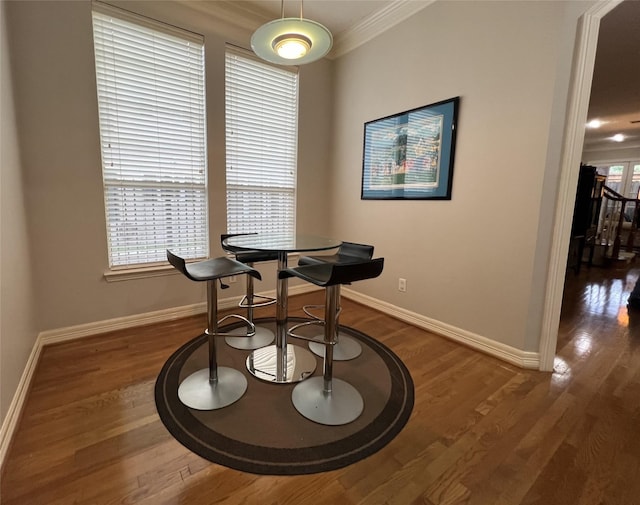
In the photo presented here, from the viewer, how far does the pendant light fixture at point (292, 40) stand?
1591mm

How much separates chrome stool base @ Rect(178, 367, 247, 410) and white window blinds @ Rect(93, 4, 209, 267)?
1.35m

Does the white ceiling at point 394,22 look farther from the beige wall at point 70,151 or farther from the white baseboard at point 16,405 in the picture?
the white baseboard at point 16,405

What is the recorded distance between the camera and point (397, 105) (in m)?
2.83

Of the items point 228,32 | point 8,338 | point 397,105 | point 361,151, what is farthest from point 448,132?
point 8,338

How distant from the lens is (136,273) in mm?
2574

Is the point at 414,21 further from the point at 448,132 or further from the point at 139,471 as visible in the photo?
the point at 139,471

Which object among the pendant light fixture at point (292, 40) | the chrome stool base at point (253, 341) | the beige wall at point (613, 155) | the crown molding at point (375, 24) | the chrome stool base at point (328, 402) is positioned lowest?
the chrome stool base at point (328, 402)

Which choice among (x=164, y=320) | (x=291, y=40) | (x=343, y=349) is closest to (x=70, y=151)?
(x=164, y=320)

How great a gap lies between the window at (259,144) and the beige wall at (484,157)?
100 centimetres

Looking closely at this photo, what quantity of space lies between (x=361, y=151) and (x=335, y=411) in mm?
2624

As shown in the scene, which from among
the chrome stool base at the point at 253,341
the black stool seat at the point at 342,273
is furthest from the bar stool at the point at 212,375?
the chrome stool base at the point at 253,341

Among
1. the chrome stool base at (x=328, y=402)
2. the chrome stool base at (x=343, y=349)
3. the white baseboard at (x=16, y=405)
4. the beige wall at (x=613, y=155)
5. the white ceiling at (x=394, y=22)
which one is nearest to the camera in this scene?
the white baseboard at (x=16, y=405)

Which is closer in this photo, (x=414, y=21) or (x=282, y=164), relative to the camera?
(x=414, y=21)

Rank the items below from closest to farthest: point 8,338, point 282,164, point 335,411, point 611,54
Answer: point 8,338, point 335,411, point 611,54, point 282,164
